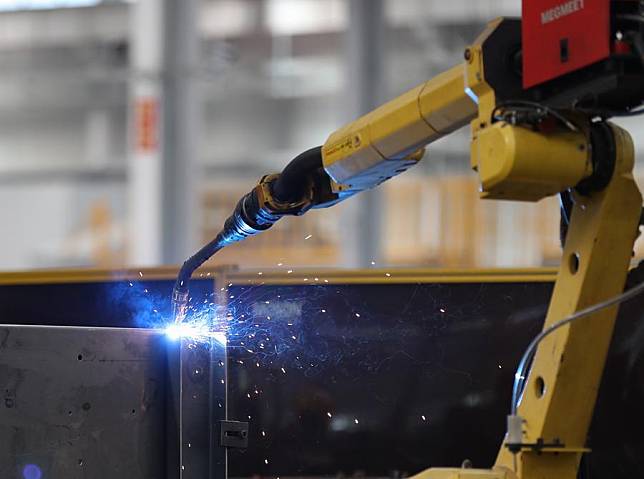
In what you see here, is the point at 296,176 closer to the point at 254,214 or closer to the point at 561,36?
the point at 254,214

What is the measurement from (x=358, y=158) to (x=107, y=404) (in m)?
0.51

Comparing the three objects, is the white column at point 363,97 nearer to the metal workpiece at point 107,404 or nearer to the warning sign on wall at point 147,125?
the warning sign on wall at point 147,125

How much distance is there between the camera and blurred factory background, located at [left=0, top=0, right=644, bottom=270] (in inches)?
336

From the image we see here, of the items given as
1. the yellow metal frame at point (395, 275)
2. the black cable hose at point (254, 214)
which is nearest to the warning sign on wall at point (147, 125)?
the yellow metal frame at point (395, 275)

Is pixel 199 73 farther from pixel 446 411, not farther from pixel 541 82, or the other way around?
pixel 541 82

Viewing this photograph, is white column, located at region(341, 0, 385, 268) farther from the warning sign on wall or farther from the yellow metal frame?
the yellow metal frame

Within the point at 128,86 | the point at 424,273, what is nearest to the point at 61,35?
the point at 128,86

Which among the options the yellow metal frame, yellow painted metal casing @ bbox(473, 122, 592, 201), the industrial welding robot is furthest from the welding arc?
the yellow metal frame

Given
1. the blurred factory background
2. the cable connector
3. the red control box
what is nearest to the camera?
the red control box

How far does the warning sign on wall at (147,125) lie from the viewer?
5.91 m

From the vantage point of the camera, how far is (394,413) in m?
2.20

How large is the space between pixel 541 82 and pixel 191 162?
15.5ft

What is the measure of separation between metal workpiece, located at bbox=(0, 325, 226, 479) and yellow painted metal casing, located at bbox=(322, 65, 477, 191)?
38 cm

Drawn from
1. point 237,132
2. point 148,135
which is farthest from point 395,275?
point 237,132
